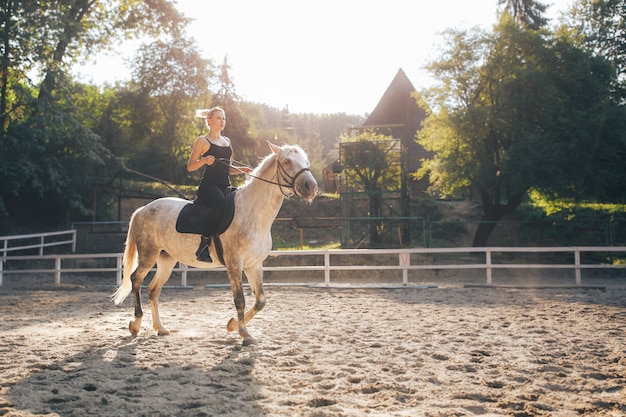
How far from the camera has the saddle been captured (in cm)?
635

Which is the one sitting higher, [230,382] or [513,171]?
[513,171]

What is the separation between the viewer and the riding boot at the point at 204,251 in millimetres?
6537

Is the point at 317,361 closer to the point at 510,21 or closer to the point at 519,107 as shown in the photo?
the point at 519,107

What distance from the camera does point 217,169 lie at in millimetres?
6477

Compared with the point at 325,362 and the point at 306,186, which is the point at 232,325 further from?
the point at 306,186

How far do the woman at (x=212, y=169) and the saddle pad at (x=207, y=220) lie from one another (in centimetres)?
1

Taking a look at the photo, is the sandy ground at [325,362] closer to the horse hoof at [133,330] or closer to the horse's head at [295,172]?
the horse hoof at [133,330]

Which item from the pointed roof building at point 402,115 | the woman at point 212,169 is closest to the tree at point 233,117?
the pointed roof building at point 402,115

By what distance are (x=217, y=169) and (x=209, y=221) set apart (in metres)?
0.69

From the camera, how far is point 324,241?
26141mm

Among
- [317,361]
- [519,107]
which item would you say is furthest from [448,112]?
[317,361]

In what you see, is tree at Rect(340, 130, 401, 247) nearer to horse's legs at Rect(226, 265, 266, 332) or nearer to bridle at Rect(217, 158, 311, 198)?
horse's legs at Rect(226, 265, 266, 332)

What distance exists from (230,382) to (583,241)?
19.9m

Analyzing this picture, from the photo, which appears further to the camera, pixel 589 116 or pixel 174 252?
pixel 589 116
